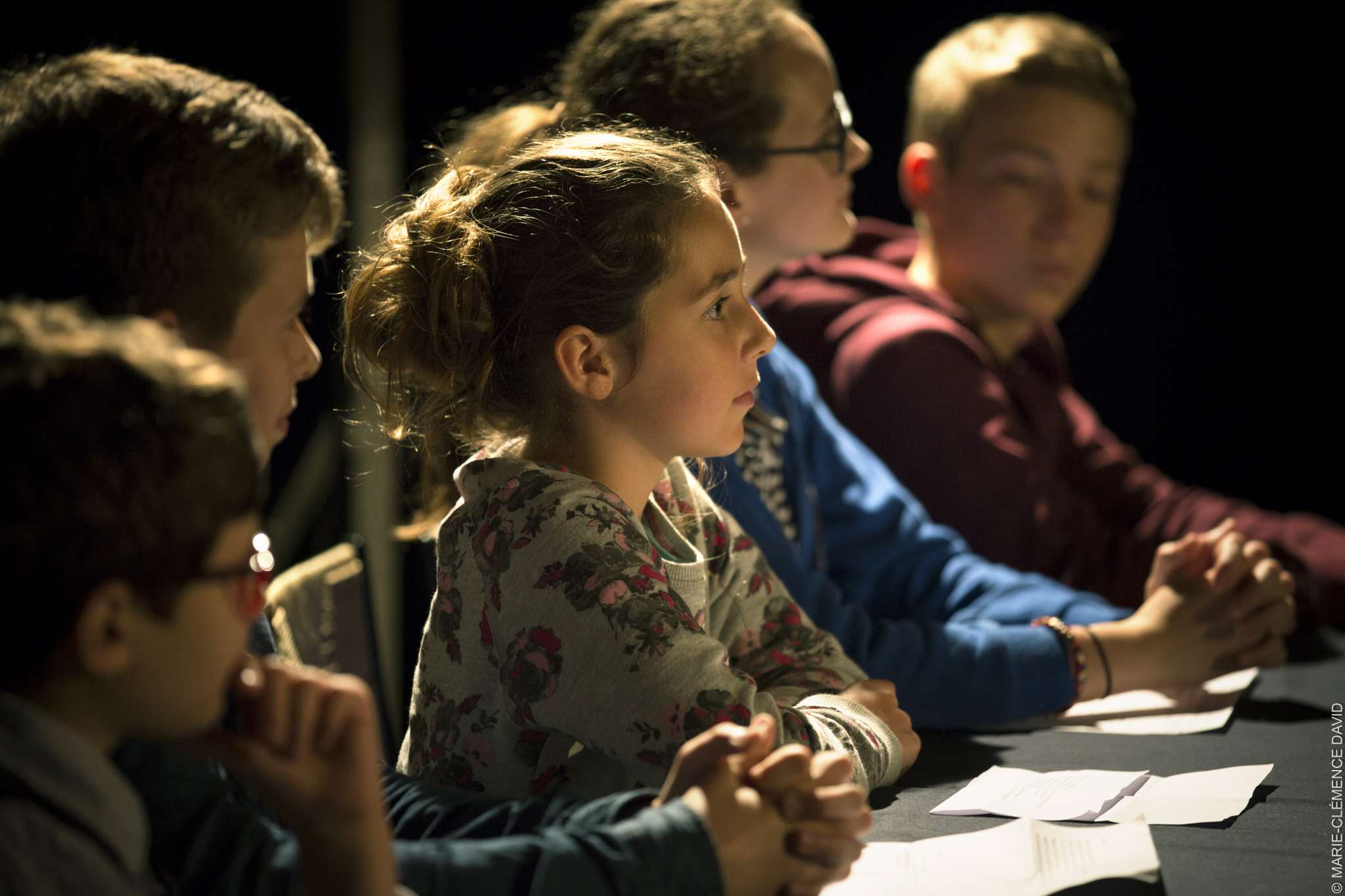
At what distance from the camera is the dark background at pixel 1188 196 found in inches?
130

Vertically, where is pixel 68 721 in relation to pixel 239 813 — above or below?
above

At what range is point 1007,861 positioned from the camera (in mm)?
990

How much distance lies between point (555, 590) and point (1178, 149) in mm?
2998

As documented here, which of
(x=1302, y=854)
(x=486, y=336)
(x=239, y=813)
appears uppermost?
(x=486, y=336)

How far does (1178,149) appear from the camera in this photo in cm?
→ 349

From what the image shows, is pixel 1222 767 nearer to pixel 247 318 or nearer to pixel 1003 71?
pixel 247 318

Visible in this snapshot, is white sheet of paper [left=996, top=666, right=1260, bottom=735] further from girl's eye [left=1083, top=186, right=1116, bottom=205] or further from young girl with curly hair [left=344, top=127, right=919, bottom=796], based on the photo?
girl's eye [left=1083, top=186, right=1116, bottom=205]

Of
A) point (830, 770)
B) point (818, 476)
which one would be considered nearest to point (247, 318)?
point (830, 770)

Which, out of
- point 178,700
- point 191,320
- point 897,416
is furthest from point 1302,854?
point 897,416

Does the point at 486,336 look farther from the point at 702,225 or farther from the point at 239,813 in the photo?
the point at 239,813

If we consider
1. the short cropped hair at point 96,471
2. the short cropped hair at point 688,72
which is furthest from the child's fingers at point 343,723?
the short cropped hair at point 688,72

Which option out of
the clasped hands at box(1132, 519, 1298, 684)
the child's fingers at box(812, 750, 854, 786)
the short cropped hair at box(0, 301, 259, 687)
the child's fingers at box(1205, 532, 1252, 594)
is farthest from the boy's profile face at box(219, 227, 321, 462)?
the child's fingers at box(1205, 532, 1252, 594)

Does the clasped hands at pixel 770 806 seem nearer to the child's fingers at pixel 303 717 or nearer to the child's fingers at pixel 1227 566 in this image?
the child's fingers at pixel 303 717

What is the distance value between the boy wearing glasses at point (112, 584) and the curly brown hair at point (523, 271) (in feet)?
1.60
